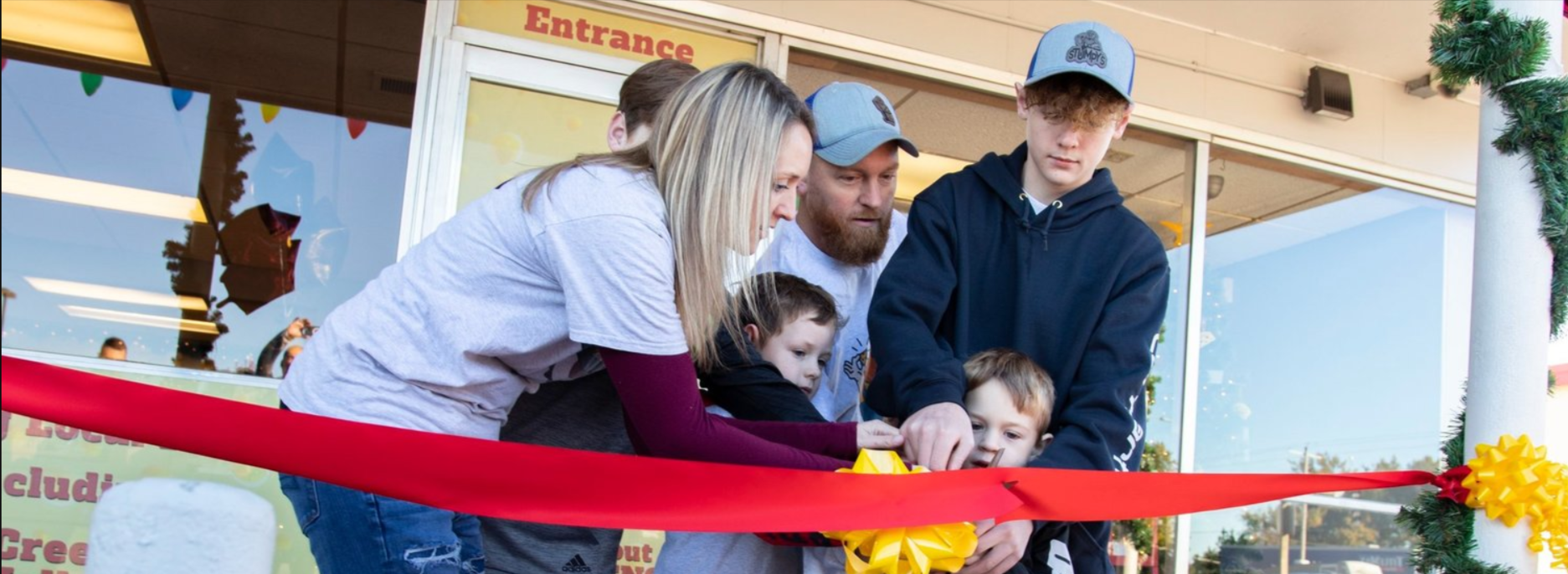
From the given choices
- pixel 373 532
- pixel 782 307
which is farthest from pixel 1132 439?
pixel 373 532

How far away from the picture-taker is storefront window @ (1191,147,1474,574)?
6320 mm

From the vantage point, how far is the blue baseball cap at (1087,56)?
6.94ft

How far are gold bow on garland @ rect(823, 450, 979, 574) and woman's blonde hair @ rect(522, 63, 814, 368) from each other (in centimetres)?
33

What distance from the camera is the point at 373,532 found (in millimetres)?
1646

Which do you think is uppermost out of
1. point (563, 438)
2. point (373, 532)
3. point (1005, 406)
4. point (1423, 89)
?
point (1423, 89)

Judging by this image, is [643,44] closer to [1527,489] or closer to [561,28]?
[561,28]

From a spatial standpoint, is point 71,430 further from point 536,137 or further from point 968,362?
point 968,362

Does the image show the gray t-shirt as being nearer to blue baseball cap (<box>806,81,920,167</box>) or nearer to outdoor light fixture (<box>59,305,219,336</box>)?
blue baseball cap (<box>806,81,920,167</box>)

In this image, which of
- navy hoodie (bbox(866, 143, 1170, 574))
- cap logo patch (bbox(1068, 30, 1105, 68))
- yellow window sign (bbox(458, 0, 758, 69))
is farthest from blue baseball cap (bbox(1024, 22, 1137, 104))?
yellow window sign (bbox(458, 0, 758, 69))

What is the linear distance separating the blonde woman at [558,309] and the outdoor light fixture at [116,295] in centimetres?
436

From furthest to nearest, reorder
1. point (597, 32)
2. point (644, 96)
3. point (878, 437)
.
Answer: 1. point (597, 32)
2. point (644, 96)
3. point (878, 437)

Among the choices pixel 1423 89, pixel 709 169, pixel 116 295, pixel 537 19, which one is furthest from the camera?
pixel 1423 89

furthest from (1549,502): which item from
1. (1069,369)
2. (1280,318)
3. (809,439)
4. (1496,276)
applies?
(1280,318)

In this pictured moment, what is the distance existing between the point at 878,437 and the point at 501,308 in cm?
63
